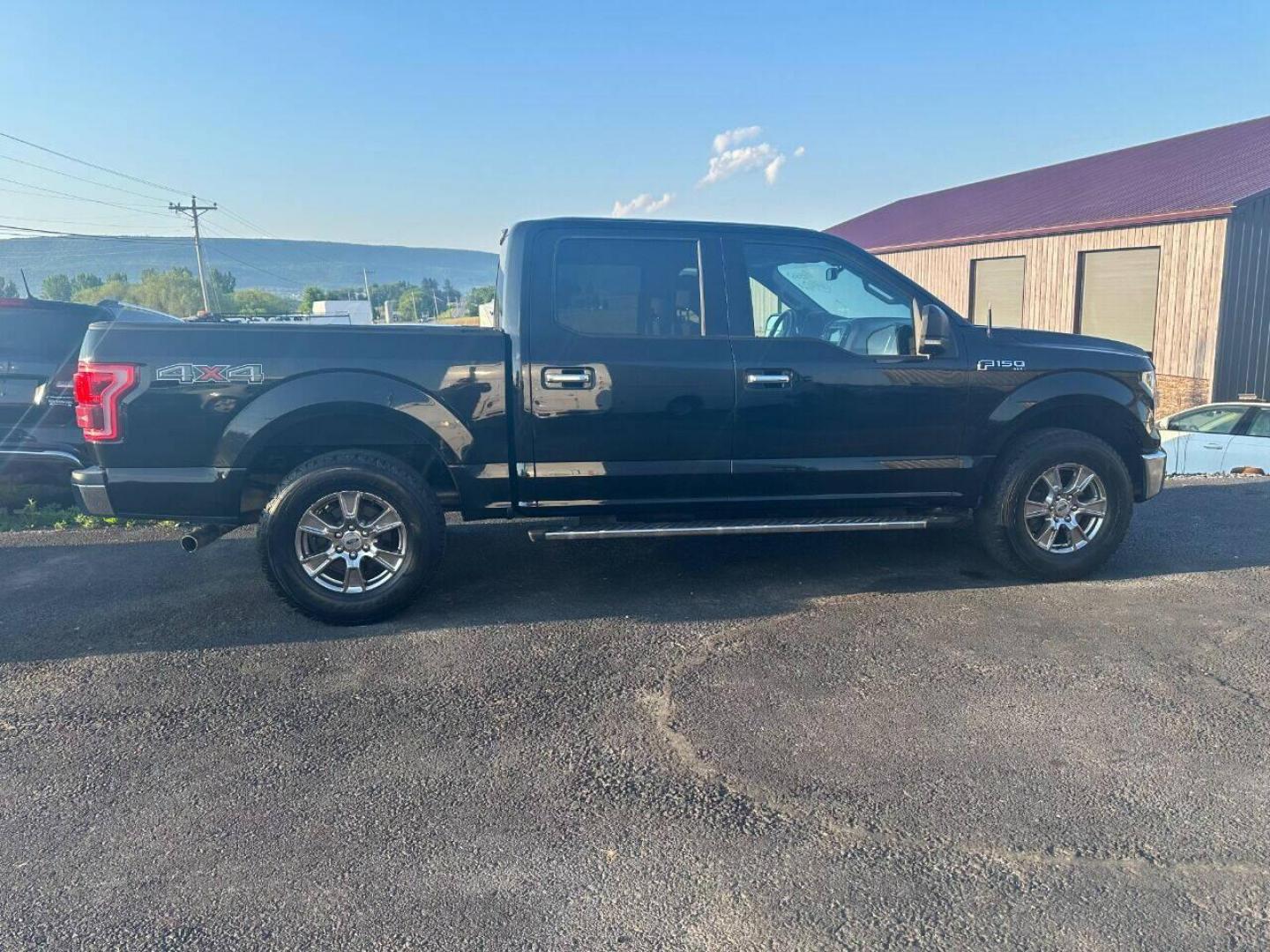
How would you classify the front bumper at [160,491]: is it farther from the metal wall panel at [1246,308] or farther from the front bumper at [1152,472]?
the metal wall panel at [1246,308]

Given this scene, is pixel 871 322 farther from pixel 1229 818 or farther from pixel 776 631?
pixel 1229 818

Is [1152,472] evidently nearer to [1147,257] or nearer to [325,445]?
[325,445]

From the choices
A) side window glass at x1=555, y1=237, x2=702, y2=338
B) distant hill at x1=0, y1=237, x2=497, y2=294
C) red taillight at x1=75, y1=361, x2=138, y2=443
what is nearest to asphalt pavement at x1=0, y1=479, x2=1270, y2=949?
red taillight at x1=75, y1=361, x2=138, y2=443

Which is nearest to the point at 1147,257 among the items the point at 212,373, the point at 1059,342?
the point at 1059,342

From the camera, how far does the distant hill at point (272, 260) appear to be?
91.9 meters

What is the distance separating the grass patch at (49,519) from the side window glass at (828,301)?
4806mm

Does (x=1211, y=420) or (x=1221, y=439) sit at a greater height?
(x=1211, y=420)

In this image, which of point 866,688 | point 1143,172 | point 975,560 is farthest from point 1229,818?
point 1143,172

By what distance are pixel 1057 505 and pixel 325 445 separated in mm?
4179

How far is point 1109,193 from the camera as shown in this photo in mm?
22547

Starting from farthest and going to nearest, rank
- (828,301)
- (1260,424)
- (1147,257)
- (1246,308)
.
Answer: (1147,257) < (1246,308) < (1260,424) < (828,301)

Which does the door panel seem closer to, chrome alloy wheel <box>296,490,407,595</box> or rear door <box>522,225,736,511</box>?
rear door <box>522,225,736,511</box>

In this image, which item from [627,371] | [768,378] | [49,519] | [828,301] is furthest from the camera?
[49,519]

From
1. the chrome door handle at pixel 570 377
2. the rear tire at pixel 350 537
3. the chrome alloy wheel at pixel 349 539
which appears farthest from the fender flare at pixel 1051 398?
the chrome alloy wheel at pixel 349 539
